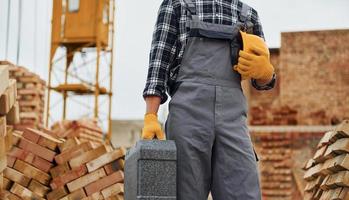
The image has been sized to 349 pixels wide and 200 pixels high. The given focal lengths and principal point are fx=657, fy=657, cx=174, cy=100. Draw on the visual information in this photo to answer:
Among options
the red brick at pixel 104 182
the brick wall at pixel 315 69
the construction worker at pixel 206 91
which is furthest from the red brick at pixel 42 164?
the brick wall at pixel 315 69

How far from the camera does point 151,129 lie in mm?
2967

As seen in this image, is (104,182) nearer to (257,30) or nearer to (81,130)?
(257,30)

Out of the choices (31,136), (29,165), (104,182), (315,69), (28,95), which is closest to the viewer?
(104,182)

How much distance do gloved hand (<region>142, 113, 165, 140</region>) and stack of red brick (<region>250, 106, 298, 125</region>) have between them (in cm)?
783

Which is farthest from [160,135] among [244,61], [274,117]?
[274,117]

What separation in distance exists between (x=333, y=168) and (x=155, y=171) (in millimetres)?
2228

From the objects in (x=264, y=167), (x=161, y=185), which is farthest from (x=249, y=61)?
(x=264, y=167)

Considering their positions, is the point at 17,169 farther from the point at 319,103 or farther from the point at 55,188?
the point at 319,103

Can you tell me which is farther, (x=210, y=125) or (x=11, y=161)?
(x=11, y=161)

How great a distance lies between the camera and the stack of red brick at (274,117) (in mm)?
10781

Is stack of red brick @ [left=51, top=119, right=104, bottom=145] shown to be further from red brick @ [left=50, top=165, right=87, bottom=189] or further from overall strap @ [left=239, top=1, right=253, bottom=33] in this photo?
overall strap @ [left=239, top=1, right=253, bottom=33]

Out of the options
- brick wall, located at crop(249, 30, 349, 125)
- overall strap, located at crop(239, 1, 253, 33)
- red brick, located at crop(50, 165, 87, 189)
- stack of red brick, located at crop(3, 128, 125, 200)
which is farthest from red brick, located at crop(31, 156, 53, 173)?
brick wall, located at crop(249, 30, 349, 125)

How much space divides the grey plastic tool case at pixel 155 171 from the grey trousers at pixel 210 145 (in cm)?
17

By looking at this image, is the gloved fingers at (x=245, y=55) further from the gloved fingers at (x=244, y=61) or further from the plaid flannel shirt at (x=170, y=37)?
the plaid flannel shirt at (x=170, y=37)
